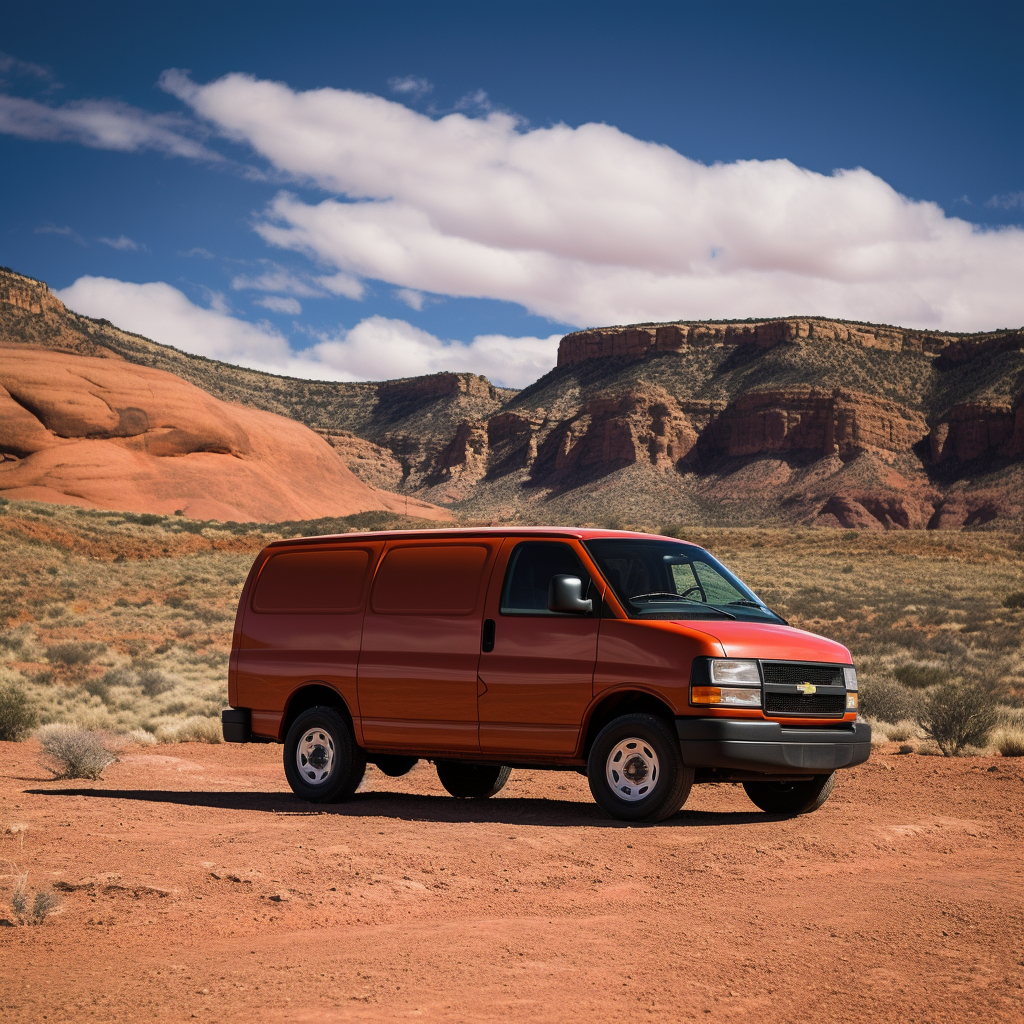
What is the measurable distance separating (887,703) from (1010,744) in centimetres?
300

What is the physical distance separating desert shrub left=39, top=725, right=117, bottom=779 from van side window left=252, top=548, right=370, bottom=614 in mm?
2458

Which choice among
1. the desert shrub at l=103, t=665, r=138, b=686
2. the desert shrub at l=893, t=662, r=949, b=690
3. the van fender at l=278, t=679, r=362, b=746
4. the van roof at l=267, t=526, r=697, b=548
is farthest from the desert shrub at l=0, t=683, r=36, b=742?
the desert shrub at l=893, t=662, r=949, b=690

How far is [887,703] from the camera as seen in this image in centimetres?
1638

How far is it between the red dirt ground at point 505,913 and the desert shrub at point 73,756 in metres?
1.33

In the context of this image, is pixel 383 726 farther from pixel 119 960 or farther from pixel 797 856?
pixel 119 960

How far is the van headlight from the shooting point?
321 inches

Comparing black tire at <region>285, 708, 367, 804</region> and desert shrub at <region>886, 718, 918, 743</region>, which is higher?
black tire at <region>285, 708, 367, 804</region>

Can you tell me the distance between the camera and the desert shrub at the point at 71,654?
23895 millimetres

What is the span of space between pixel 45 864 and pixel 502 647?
3461 millimetres

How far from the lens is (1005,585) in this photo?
154 ft

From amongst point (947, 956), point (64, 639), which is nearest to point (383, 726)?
point (947, 956)

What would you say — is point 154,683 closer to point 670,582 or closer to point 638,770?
point 670,582

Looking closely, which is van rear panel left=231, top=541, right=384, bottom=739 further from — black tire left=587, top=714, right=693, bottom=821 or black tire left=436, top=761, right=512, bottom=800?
black tire left=587, top=714, right=693, bottom=821

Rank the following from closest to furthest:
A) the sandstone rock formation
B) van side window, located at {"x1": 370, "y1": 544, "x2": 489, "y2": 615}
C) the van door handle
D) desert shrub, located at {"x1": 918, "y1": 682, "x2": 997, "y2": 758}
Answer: the van door handle
van side window, located at {"x1": 370, "y1": 544, "x2": 489, "y2": 615}
desert shrub, located at {"x1": 918, "y1": 682, "x2": 997, "y2": 758}
the sandstone rock formation
